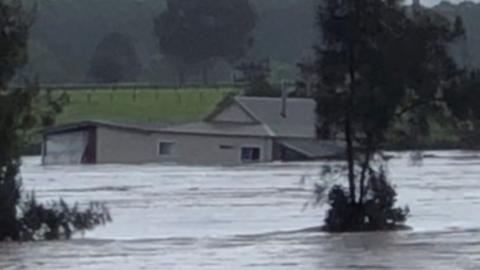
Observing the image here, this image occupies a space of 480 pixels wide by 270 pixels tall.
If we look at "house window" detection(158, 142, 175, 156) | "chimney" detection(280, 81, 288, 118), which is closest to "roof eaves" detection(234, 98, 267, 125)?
"chimney" detection(280, 81, 288, 118)

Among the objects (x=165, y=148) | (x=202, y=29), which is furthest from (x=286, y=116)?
(x=202, y=29)

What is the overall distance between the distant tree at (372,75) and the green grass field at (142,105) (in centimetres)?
5091

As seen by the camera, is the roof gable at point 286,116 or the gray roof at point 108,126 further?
the roof gable at point 286,116

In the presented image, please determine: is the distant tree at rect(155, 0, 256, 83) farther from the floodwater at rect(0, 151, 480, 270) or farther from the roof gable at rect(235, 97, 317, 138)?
the floodwater at rect(0, 151, 480, 270)

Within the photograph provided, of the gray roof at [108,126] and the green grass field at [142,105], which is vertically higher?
the green grass field at [142,105]

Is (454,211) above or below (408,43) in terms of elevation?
below

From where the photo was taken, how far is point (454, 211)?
3762 centimetres

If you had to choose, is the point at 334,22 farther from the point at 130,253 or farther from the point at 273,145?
the point at 273,145

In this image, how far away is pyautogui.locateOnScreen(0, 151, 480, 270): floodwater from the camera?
72.1 feet

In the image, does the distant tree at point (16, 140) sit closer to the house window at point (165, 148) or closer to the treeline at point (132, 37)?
the house window at point (165, 148)

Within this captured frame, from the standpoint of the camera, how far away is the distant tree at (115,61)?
394 ft

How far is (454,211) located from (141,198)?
1047 cm

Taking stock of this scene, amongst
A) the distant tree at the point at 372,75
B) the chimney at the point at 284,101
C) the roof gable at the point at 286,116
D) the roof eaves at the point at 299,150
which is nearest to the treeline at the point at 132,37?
the roof gable at the point at 286,116

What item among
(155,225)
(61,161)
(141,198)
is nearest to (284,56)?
(61,161)
